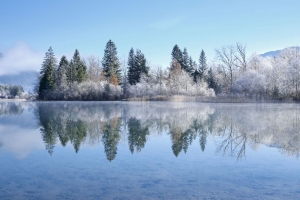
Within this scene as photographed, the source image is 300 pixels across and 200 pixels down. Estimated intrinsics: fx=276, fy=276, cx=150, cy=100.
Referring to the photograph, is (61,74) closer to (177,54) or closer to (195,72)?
(177,54)

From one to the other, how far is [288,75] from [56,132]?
3094cm

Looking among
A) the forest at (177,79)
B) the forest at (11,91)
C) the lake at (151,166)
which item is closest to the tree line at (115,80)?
the forest at (177,79)

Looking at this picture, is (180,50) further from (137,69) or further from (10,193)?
(10,193)

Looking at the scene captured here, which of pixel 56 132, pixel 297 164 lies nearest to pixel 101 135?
pixel 56 132

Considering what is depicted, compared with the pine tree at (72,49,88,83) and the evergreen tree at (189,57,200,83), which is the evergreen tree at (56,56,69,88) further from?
the evergreen tree at (189,57,200,83)

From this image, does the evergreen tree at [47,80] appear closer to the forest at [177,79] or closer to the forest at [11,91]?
the forest at [177,79]

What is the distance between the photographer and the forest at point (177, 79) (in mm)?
34500

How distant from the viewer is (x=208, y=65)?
202ft

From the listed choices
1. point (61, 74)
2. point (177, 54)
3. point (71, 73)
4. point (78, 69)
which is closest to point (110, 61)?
point (78, 69)

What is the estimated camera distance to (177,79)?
46781 millimetres

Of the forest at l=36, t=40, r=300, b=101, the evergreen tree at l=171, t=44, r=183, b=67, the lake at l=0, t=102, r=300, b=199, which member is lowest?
the lake at l=0, t=102, r=300, b=199

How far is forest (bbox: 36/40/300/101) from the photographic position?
34.5 metres

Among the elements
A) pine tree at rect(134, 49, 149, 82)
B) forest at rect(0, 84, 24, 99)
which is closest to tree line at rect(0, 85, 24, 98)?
forest at rect(0, 84, 24, 99)

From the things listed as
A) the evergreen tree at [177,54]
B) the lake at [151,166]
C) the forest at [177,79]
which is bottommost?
the lake at [151,166]
